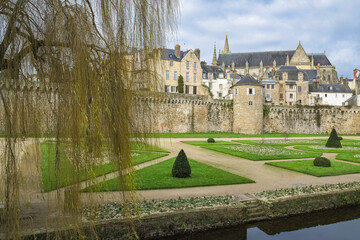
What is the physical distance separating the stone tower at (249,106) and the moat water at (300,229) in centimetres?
2704

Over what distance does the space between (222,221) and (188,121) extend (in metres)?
28.8

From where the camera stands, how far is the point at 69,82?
4.30m

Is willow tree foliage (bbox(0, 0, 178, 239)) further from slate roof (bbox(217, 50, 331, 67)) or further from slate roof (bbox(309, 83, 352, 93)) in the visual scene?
slate roof (bbox(217, 50, 331, 67))

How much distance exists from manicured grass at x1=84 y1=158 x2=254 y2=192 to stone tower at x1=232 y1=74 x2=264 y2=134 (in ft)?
78.6

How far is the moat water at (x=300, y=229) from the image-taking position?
26.5 ft

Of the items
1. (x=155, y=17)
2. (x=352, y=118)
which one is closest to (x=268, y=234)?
(x=155, y=17)

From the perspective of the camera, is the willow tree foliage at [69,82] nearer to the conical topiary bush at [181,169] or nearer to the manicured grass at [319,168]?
the conical topiary bush at [181,169]

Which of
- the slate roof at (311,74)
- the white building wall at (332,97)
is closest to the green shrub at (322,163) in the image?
the white building wall at (332,97)

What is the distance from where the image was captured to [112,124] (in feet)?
15.1

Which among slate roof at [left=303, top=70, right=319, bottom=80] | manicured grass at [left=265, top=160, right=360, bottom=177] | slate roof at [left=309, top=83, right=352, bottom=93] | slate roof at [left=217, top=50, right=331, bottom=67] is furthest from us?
slate roof at [left=217, top=50, right=331, bottom=67]

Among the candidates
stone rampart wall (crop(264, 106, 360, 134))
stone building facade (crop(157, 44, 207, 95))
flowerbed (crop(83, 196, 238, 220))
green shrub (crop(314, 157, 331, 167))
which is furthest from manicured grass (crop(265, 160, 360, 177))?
stone building facade (crop(157, 44, 207, 95))

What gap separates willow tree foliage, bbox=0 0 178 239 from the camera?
14.0 feet

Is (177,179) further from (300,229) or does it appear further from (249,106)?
(249,106)

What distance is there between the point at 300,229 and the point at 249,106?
2876 centimetres
